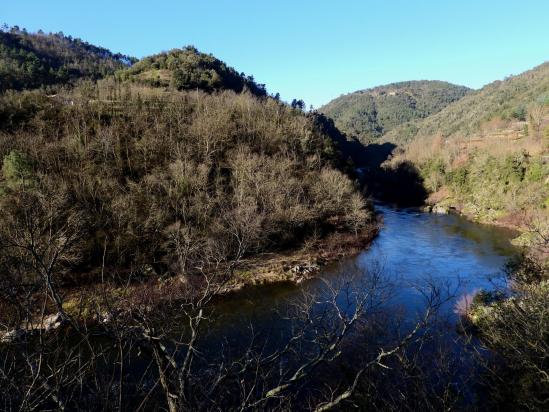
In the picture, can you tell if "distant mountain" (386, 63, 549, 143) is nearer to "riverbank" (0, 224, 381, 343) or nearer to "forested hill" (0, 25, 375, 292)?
"forested hill" (0, 25, 375, 292)

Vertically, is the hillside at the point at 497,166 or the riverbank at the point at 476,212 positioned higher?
the hillside at the point at 497,166

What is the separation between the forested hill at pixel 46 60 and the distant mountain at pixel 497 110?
93.4m

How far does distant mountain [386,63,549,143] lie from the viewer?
10063 cm

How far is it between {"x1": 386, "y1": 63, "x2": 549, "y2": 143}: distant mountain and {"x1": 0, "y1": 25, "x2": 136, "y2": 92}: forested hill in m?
93.4

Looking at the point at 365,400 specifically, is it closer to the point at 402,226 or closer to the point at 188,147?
the point at 188,147

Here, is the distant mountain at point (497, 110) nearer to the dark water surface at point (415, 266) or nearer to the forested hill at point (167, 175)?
the dark water surface at point (415, 266)

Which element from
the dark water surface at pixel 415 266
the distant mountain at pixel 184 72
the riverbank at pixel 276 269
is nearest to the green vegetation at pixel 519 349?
the dark water surface at pixel 415 266

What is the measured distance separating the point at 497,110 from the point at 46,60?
130 m

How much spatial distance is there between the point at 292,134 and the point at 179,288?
37951mm

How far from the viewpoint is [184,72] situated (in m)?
82.6

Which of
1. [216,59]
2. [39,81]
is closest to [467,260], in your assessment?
[39,81]

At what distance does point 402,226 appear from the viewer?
52.8 metres

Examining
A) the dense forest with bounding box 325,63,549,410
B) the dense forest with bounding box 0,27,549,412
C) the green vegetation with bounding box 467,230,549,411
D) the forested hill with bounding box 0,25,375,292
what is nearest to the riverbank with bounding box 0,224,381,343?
the dense forest with bounding box 0,27,549,412

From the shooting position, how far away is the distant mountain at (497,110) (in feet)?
330
